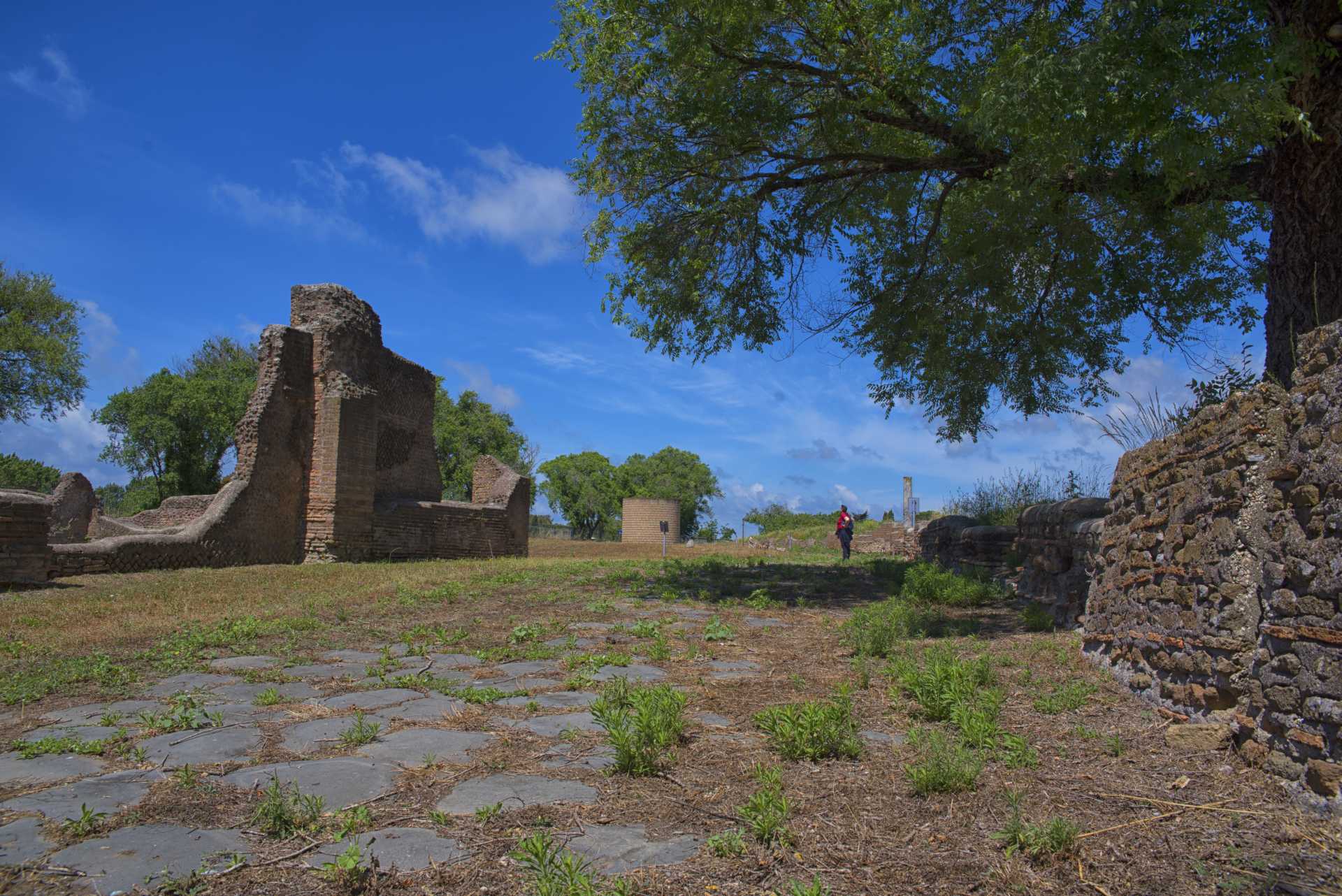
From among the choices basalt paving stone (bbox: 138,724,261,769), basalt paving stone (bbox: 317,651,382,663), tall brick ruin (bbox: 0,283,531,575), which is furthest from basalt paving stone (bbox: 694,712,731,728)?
tall brick ruin (bbox: 0,283,531,575)

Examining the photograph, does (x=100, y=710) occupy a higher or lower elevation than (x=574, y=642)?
lower

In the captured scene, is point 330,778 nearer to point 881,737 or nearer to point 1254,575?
point 881,737

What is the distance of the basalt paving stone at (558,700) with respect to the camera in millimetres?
4727

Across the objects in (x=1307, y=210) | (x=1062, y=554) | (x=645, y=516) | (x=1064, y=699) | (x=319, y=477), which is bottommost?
(x=1064, y=699)

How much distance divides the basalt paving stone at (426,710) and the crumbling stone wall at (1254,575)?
12.4 feet

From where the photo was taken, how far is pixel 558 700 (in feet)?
15.9

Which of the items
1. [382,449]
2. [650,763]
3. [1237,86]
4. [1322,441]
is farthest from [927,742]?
[382,449]

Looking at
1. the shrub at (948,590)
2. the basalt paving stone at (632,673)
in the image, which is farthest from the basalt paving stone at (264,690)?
the shrub at (948,590)

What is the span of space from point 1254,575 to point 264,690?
5336 mm

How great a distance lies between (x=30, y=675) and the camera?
5.33 metres

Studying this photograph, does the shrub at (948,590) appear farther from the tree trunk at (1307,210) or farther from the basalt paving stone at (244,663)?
the basalt paving stone at (244,663)

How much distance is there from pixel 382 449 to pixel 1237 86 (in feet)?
55.7

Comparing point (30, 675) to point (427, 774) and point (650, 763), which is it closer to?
point (427, 774)

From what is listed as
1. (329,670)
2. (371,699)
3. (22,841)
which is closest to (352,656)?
(329,670)
